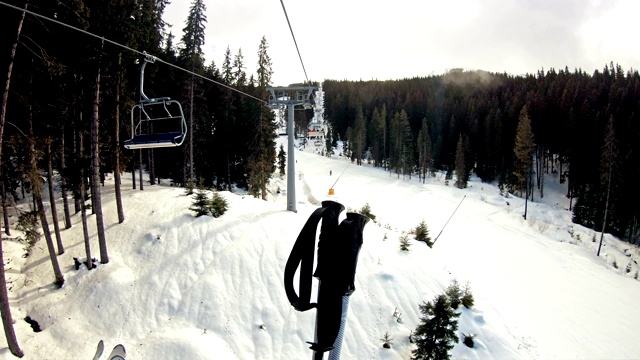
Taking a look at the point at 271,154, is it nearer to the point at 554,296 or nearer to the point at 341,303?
the point at 554,296

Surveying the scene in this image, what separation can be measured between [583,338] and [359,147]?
62.8m

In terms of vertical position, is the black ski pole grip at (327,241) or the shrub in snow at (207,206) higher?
the black ski pole grip at (327,241)

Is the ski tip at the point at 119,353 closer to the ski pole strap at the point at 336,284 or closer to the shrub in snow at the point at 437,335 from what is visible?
the ski pole strap at the point at 336,284

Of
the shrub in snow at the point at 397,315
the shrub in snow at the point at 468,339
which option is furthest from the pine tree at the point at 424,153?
the shrub in snow at the point at 397,315

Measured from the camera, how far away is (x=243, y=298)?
37.3 feet

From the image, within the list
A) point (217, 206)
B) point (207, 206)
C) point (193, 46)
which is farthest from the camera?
point (193, 46)

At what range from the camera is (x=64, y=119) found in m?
12.1

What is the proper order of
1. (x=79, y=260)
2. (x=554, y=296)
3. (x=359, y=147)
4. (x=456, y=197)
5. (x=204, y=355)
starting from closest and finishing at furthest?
(x=204, y=355)
(x=79, y=260)
(x=554, y=296)
(x=456, y=197)
(x=359, y=147)

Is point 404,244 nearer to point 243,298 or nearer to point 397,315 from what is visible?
point 397,315

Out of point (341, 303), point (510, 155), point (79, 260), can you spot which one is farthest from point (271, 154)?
point (510, 155)

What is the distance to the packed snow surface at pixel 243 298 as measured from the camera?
1020 cm

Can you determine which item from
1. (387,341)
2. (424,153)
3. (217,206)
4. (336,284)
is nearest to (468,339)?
(387,341)

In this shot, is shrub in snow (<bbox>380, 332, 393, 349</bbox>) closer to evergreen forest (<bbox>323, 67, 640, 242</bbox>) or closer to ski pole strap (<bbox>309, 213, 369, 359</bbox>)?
ski pole strap (<bbox>309, 213, 369, 359</bbox>)

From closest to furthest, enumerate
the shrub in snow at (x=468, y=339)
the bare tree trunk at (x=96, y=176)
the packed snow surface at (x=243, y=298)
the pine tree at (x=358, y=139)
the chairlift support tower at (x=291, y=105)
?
the packed snow surface at (x=243, y=298) < the shrub in snow at (x=468, y=339) < the bare tree trunk at (x=96, y=176) < the chairlift support tower at (x=291, y=105) < the pine tree at (x=358, y=139)
